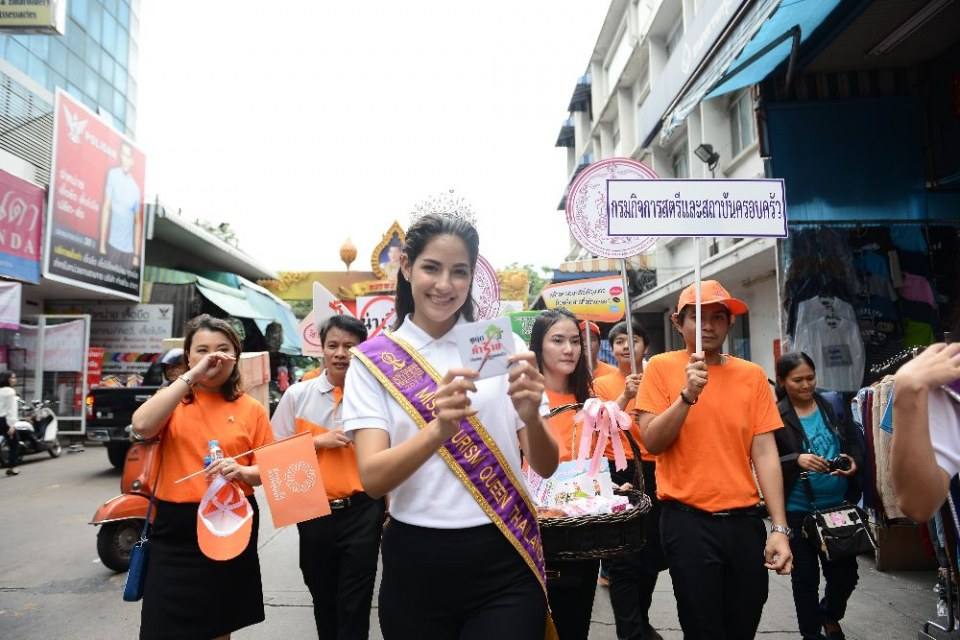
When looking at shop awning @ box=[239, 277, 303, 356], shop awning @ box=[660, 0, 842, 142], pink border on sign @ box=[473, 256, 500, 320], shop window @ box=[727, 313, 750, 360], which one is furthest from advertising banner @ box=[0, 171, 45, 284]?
shop window @ box=[727, 313, 750, 360]

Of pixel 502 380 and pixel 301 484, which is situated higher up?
pixel 502 380

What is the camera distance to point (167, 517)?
266 cm

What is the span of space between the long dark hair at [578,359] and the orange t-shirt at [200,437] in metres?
1.34

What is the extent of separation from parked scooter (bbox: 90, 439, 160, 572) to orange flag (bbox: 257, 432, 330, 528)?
2.90 metres

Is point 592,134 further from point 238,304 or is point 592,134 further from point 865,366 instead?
point 865,366

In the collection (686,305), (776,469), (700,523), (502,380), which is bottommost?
(700,523)

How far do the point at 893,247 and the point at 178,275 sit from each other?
16191 mm

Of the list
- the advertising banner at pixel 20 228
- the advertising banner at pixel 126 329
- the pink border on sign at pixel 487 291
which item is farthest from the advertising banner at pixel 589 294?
the advertising banner at pixel 126 329

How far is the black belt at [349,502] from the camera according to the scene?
334 centimetres

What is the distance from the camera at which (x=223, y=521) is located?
2639 millimetres

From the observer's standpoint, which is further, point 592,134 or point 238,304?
point 592,134

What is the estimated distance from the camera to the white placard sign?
9.79 ft

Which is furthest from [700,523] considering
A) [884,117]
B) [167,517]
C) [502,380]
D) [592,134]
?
[592,134]

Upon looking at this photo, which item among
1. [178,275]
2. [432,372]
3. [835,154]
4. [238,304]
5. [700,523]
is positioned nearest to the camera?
[432,372]
